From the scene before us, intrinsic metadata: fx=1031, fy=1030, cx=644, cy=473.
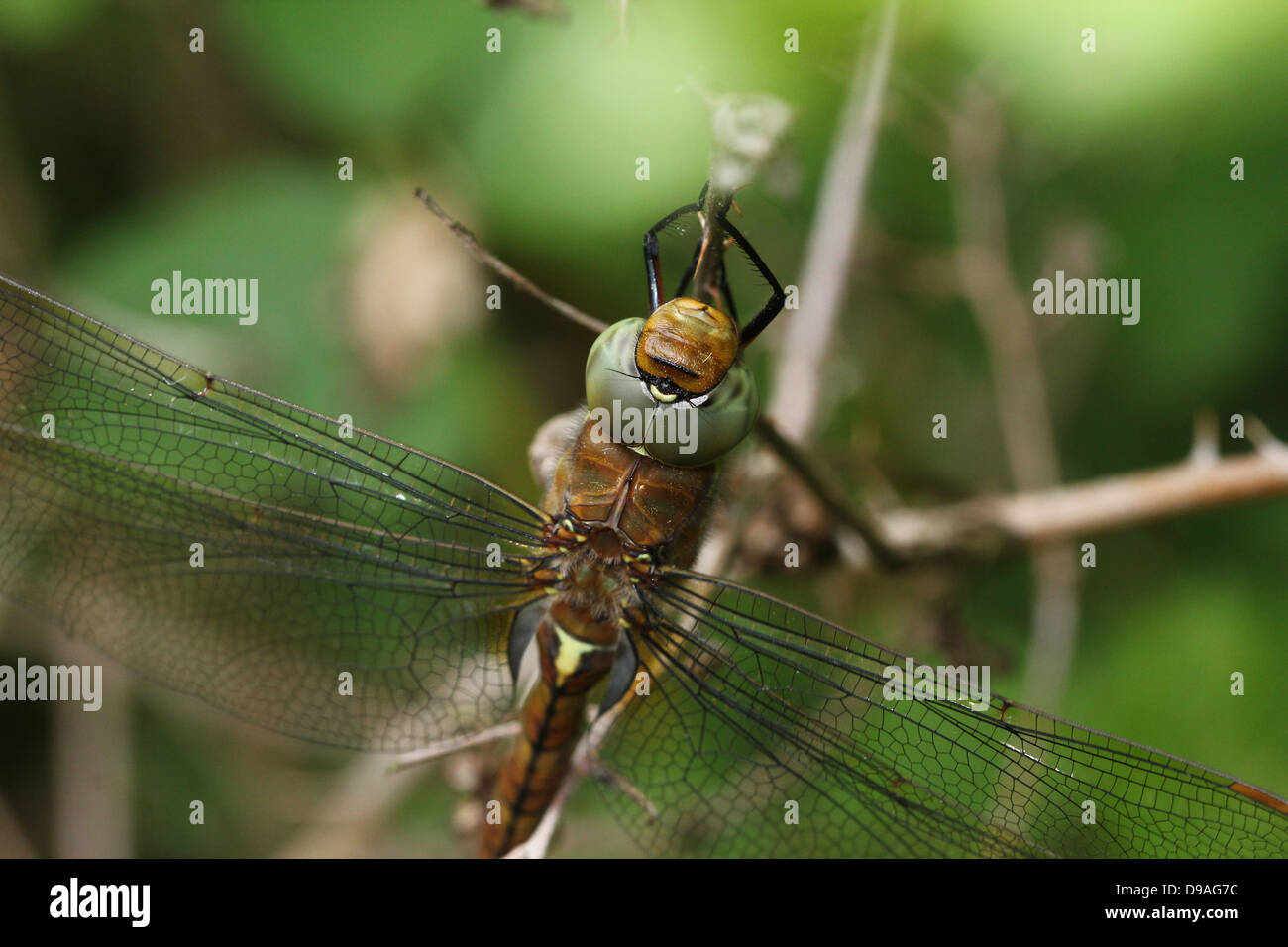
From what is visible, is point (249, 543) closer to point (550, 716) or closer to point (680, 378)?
point (550, 716)

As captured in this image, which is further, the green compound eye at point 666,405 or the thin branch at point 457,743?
the thin branch at point 457,743

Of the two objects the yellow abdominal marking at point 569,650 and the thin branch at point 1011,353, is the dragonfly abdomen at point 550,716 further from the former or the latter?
the thin branch at point 1011,353

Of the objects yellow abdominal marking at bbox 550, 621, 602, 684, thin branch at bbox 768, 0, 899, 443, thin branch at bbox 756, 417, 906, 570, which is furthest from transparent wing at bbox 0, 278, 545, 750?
thin branch at bbox 768, 0, 899, 443

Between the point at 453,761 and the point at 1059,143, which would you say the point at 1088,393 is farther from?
the point at 453,761

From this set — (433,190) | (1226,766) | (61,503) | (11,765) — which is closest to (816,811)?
(1226,766)

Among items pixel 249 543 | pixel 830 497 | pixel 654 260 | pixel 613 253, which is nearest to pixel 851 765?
pixel 830 497

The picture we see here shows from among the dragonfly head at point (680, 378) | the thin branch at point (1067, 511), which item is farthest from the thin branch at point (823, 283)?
the dragonfly head at point (680, 378)

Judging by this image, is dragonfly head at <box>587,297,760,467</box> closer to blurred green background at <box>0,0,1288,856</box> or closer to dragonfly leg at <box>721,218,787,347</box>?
dragonfly leg at <box>721,218,787,347</box>
